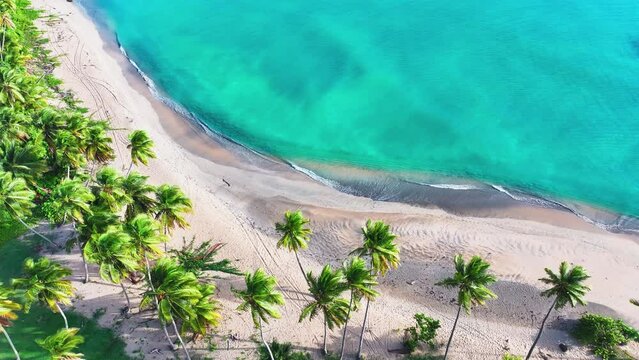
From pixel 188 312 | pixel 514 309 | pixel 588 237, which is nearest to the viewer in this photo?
pixel 188 312

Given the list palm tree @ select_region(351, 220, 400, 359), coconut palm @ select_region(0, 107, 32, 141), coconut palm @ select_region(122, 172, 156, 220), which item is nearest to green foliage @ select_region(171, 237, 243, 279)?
coconut palm @ select_region(122, 172, 156, 220)

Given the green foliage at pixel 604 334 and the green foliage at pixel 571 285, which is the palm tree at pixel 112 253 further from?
the green foliage at pixel 604 334

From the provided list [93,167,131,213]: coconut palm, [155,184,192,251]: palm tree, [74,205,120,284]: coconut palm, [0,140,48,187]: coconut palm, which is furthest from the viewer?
[0,140,48,187]: coconut palm

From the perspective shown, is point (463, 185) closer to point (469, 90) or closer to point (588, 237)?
point (588, 237)

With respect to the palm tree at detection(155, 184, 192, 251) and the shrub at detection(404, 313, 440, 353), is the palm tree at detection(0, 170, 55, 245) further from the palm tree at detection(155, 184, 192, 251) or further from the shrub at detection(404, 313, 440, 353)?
the shrub at detection(404, 313, 440, 353)

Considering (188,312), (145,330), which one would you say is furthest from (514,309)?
(145,330)

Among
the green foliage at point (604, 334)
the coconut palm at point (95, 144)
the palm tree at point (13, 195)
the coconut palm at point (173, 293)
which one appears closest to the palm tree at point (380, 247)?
the coconut palm at point (173, 293)
